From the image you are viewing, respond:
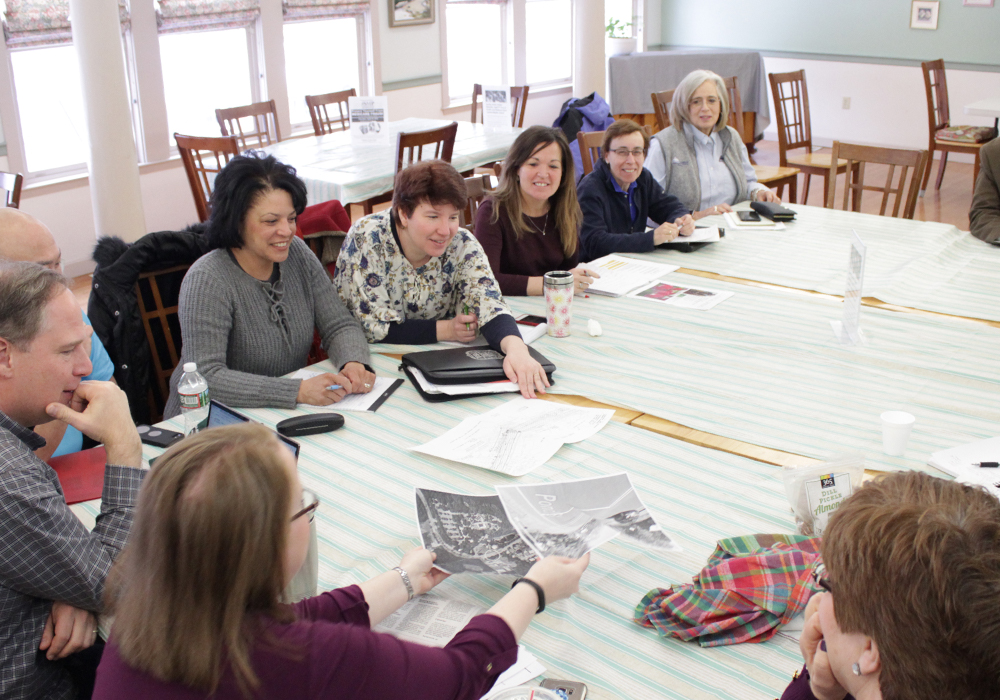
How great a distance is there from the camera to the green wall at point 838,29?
723 centimetres

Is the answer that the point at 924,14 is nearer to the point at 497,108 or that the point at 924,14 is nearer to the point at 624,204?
the point at 497,108

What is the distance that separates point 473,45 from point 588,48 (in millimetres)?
1047

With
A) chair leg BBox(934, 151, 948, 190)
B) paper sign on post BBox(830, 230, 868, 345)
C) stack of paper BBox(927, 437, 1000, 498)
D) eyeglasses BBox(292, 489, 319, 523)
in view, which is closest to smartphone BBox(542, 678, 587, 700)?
eyeglasses BBox(292, 489, 319, 523)

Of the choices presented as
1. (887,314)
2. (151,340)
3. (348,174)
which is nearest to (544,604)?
(151,340)

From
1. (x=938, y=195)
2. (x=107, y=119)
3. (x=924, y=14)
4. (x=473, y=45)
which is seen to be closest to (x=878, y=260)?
(x=107, y=119)

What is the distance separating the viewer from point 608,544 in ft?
4.68

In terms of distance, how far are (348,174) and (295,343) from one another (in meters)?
2.20

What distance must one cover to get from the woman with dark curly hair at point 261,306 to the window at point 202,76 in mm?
3830

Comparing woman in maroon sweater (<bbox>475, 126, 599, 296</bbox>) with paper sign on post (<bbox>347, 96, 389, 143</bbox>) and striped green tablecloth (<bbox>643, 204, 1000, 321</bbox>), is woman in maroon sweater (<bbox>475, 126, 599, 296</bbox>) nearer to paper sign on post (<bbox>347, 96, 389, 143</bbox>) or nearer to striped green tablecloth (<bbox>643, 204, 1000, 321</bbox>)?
striped green tablecloth (<bbox>643, 204, 1000, 321</bbox>)

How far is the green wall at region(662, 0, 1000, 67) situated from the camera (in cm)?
723

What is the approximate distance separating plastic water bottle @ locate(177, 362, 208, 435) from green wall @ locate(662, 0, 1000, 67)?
761 cm

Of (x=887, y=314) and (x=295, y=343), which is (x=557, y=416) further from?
(x=887, y=314)

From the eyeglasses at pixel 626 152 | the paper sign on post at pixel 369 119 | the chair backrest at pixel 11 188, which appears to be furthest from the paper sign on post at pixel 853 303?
the paper sign on post at pixel 369 119

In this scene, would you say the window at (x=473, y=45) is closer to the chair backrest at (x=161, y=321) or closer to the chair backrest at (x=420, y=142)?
the chair backrest at (x=420, y=142)
